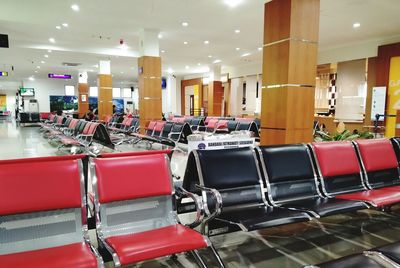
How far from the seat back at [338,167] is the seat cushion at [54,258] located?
2.26 m

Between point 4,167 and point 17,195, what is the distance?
20 centimetres

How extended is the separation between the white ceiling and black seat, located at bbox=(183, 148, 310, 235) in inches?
219

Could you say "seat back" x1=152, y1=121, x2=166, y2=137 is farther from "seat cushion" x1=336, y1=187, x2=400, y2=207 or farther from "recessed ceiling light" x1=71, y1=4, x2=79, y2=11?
"seat cushion" x1=336, y1=187, x2=400, y2=207

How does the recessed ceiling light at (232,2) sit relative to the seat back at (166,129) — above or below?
above

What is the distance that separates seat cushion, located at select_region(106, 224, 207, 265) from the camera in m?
1.60

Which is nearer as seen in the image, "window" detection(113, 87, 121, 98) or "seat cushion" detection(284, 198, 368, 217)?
"seat cushion" detection(284, 198, 368, 217)

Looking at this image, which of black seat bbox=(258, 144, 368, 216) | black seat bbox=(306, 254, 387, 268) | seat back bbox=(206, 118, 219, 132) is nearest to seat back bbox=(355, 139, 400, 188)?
black seat bbox=(258, 144, 368, 216)

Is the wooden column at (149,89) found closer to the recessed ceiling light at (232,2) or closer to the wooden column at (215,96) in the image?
the recessed ceiling light at (232,2)

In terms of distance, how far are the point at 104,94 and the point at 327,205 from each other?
1375cm

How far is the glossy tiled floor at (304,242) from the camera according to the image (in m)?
2.25

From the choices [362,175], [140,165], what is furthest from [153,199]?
[362,175]

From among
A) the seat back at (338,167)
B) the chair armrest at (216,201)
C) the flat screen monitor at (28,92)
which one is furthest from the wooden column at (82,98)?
the chair armrest at (216,201)

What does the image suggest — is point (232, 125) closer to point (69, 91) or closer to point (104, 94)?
point (104, 94)

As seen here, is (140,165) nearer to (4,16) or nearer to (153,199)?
(153,199)
